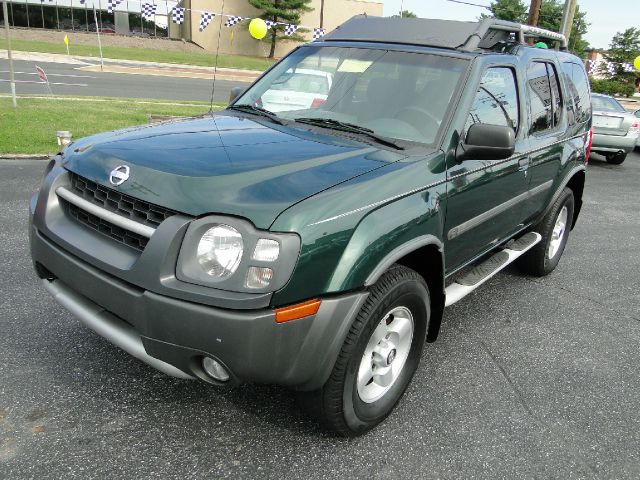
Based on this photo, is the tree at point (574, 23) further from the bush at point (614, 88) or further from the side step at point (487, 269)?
the side step at point (487, 269)

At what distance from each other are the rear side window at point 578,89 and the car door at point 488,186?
129 centimetres

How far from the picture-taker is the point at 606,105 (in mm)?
12766

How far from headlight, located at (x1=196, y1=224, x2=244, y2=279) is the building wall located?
51892 millimetres

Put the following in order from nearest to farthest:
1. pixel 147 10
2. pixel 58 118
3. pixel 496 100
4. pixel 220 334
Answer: pixel 220 334 → pixel 496 100 → pixel 58 118 → pixel 147 10

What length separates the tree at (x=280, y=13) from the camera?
48844mm

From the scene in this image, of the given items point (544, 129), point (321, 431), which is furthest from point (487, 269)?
point (321, 431)

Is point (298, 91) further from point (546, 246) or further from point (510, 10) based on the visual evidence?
point (510, 10)

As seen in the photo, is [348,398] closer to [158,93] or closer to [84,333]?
[84,333]

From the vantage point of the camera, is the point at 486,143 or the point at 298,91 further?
the point at 298,91

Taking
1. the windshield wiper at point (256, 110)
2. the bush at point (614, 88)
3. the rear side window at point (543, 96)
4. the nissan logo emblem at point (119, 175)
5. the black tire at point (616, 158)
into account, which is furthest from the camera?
the bush at point (614, 88)

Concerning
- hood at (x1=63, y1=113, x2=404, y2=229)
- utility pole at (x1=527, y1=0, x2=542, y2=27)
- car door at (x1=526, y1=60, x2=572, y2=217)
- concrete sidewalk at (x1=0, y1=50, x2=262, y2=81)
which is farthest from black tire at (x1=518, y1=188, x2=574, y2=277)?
concrete sidewalk at (x1=0, y1=50, x2=262, y2=81)

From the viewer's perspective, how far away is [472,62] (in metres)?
3.24

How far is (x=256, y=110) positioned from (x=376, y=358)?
183 cm

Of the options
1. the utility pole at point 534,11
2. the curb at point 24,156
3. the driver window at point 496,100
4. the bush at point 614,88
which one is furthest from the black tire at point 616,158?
the bush at point 614,88
